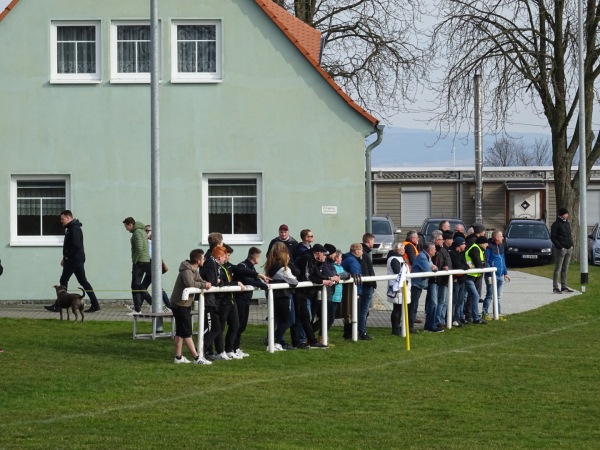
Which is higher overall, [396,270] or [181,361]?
[396,270]

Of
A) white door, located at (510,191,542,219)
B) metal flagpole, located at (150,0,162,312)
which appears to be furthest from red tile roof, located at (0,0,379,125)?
white door, located at (510,191,542,219)

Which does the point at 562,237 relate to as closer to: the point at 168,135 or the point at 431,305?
the point at 431,305

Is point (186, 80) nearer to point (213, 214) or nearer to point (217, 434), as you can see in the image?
point (213, 214)

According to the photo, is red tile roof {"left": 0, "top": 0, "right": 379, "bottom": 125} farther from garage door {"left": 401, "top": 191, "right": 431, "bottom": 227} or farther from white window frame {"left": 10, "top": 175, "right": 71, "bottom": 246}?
garage door {"left": 401, "top": 191, "right": 431, "bottom": 227}

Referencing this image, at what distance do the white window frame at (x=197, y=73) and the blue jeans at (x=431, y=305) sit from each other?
7.53 m

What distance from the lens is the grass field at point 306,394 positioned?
36.0 feet

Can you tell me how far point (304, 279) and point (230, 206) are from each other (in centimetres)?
787

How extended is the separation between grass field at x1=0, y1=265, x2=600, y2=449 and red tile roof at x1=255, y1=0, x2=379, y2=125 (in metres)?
7.24

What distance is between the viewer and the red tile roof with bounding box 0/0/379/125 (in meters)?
25.8

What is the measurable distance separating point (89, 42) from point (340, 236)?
21.5 feet

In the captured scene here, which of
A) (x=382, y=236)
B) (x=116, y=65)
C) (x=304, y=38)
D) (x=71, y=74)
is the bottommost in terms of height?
(x=382, y=236)

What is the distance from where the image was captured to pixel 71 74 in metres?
26.0

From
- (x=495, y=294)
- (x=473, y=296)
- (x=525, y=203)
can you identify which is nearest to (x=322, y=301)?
(x=473, y=296)

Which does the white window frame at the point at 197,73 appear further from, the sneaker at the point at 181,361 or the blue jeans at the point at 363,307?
the sneaker at the point at 181,361
